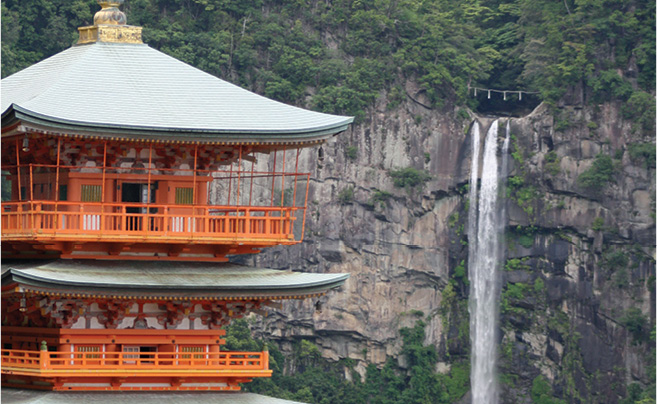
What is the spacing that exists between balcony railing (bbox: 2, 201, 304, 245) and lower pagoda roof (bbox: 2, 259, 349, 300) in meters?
0.67

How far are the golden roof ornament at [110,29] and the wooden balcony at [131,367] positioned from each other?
19.8 feet

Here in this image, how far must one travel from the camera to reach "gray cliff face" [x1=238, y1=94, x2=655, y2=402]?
81.8 m

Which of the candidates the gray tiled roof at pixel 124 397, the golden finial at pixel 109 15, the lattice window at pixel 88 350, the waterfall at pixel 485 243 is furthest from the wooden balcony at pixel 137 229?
the waterfall at pixel 485 243

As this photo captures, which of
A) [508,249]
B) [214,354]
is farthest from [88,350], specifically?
[508,249]

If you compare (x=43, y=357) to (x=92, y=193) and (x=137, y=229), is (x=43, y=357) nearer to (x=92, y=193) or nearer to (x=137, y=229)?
(x=137, y=229)

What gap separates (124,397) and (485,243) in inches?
2174

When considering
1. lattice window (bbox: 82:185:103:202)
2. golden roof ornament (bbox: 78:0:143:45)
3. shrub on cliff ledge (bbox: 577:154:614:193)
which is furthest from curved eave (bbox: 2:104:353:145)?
shrub on cliff ledge (bbox: 577:154:614:193)

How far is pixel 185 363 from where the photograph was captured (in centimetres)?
3148

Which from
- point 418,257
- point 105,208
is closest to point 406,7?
point 418,257

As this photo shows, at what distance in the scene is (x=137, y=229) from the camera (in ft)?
102

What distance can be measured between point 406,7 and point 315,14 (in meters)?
4.81

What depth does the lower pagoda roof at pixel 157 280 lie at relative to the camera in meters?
29.5

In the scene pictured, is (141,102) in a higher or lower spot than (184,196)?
higher

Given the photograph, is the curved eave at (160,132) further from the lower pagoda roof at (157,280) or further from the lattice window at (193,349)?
the lattice window at (193,349)
